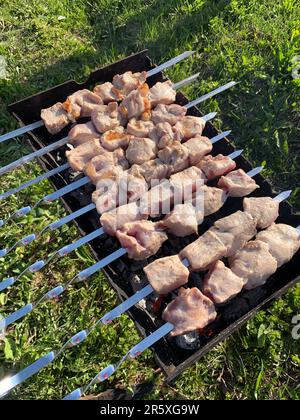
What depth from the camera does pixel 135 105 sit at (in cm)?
349

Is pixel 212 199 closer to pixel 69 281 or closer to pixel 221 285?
pixel 221 285

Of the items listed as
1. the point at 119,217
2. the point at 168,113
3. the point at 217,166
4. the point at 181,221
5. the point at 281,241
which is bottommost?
the point at 281,241

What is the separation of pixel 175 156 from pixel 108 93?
95cm

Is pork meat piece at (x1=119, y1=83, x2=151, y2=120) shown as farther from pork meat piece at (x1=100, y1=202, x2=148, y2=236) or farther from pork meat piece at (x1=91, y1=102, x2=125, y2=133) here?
pork meat piece at (x1=100, y1=202, x2=148, y2=236)

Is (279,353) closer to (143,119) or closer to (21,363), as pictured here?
(21,363)

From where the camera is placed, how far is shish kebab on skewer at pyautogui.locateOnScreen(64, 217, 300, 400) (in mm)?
2580

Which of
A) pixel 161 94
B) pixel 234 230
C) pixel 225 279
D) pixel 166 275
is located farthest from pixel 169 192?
pixel 161 94

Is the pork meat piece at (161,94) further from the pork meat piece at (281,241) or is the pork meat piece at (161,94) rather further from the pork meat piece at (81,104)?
the pork meat piece at (281,241)

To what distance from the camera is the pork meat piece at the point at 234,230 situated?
9.57 feet

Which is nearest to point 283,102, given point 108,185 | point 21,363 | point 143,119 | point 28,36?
point 143,119

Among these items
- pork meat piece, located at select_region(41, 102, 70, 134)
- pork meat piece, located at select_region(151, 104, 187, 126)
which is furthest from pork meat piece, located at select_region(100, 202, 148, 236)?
pork meat piece, located at select_region(41, 102, 70, 134)

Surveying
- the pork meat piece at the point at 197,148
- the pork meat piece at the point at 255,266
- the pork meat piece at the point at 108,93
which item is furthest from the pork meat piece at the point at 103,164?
the pork meat piece at the point at 255,266

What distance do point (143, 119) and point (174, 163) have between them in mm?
567

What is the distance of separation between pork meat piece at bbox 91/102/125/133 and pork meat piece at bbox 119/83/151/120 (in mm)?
58
